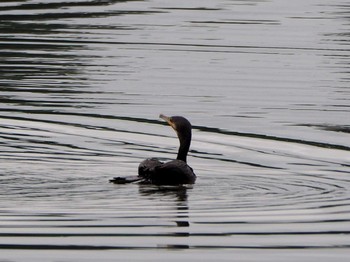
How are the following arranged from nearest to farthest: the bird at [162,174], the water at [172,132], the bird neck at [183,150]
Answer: the water at [172,132] < the bird at [162,174] < the bird neck at [183,150]

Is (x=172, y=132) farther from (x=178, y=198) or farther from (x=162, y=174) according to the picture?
(x=178, y=198)

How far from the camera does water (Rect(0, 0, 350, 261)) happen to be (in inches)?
464

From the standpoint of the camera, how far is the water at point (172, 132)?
11.8 meters

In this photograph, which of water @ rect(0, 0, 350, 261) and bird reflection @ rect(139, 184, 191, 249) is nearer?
water @ rect(0, 0, 350, 261)

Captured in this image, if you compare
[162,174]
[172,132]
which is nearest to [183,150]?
[162,174]

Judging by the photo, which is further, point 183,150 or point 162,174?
point 183,150

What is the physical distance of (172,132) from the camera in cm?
1828

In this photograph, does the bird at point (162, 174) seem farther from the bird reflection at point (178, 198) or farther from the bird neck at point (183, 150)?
the bird neck at point (183, 150)

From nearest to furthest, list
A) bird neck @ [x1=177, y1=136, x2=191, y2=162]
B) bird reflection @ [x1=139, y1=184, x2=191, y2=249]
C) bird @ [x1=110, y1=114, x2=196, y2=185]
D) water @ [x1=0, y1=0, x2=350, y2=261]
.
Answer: water @ [x1=0, y1=0, x2=350, y2=261] → bird reflection @ [x1=139, y1=184, x2=191, y2=249] → bird @ [x1=110, y1=114, x2=196, y2=185] → bird neck @ [x1=177, y1=136, x2=191, y2=162]

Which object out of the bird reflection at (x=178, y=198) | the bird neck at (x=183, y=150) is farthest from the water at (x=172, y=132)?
the bird neck at (x=183, y=150)

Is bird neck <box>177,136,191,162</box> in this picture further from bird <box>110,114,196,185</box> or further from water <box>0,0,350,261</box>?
bird <box>110,114,196,185</box>

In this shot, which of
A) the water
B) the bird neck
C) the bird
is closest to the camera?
the water

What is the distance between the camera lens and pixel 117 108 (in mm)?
20000

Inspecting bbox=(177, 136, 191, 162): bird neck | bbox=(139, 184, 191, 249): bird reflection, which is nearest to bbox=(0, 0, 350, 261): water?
bbox=(139, 184, 191, 249): bird reflection
